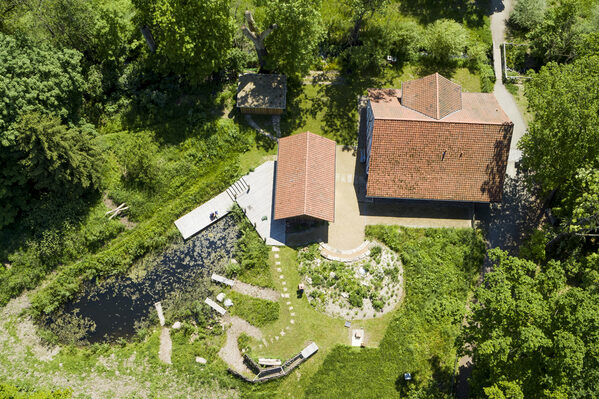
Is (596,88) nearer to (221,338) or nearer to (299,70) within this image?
(299,70)

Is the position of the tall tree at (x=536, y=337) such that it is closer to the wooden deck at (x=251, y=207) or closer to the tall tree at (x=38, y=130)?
the wooden deck at (x=251, y=207)

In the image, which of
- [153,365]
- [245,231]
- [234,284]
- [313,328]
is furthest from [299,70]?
[153,365]

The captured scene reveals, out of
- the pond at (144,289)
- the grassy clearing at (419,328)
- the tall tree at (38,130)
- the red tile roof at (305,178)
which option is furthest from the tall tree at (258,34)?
the grassy clearing at (419,328)

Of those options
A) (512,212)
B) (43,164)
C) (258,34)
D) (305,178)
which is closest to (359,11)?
Answer: (258,34)

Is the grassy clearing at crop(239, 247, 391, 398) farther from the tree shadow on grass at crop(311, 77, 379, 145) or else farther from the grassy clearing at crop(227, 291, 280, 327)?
the tree shadow on grass at crop(311, 77, 379, 145)

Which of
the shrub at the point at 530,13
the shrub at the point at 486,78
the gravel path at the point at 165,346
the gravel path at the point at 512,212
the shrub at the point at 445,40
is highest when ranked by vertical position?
the shrub at the point at 530,13

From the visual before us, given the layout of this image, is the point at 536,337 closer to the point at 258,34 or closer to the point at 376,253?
the point at 376,253

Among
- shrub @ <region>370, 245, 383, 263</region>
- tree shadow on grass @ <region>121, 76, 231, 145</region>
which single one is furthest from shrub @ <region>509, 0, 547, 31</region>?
tree shadow on grass @ <region>121, 76, 231, 145</region>

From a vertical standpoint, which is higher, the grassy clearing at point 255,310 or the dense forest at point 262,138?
the dense forest at point 262,138

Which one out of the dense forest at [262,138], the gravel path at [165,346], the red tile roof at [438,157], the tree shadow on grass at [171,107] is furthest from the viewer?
the tree shadow on grass at [171,107]
